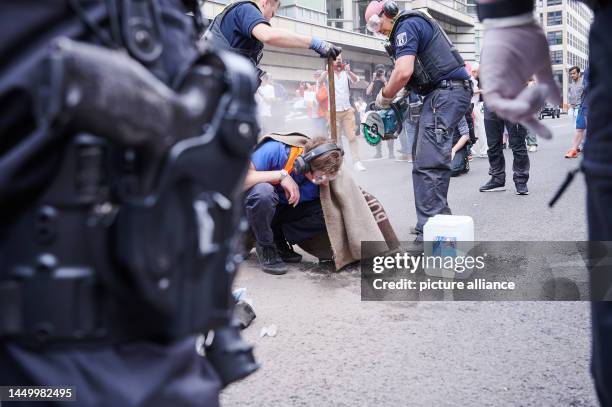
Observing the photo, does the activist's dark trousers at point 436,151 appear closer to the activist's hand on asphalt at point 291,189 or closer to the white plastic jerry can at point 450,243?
the white plastic jerry can at point 450,243

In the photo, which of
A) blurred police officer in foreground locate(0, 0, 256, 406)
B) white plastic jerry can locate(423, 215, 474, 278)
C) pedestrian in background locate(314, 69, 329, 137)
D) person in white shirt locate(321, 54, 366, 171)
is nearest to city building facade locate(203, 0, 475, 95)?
pedestrian in background locate(314, 69, 329, 137)

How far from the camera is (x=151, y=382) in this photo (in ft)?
2.97

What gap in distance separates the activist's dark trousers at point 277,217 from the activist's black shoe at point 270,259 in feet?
0.25

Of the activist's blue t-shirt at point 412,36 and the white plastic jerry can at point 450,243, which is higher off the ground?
the activist's blue t-shirt at point 412,36

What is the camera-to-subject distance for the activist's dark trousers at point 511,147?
670 cm

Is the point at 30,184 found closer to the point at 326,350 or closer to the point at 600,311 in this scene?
the point at 600,311

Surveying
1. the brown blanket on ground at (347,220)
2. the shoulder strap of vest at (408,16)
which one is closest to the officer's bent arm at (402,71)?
the shoulder strap of vest at (408,16)

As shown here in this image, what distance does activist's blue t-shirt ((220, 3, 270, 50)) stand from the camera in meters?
3.90

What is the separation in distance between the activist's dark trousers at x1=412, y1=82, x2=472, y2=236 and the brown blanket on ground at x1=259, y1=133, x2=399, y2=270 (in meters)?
0.55

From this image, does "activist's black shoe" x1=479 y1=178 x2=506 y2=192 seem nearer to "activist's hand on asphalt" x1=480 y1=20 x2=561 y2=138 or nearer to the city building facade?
"activist's hand on asphalt" x1=480 y1=20 x2=561 y2=138

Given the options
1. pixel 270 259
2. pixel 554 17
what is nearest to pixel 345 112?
pixel 270 259

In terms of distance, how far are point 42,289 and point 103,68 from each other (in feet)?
1.01

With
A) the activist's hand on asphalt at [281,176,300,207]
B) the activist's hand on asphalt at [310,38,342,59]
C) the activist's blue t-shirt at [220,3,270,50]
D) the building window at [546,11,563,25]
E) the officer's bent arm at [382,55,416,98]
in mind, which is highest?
the building window at [546,11,563,25]

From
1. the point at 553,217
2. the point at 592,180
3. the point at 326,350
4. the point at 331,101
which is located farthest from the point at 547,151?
the point at 592,180
